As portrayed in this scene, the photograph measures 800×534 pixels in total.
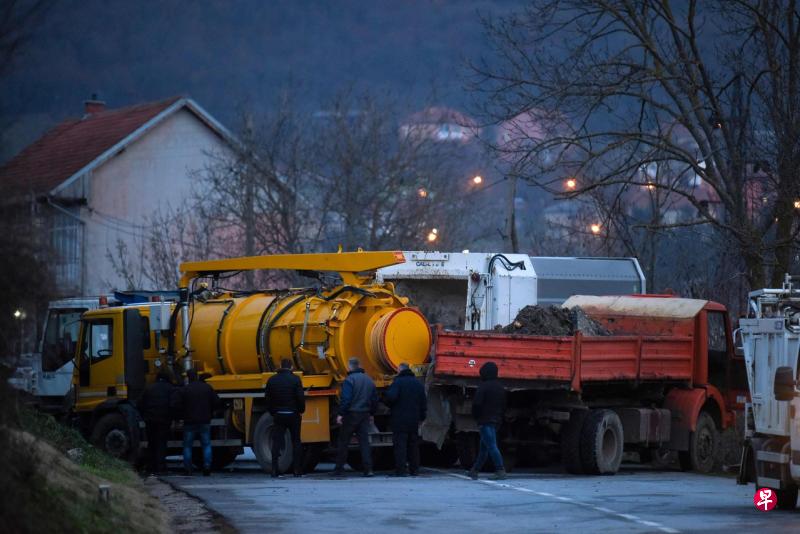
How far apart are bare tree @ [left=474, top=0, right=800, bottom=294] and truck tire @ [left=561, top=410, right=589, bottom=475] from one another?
5.48m

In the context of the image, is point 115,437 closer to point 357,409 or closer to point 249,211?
point 357,409

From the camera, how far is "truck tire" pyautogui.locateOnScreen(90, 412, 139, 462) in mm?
22252

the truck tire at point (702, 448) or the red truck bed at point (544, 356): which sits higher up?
the red truck bed at point (544, 356)

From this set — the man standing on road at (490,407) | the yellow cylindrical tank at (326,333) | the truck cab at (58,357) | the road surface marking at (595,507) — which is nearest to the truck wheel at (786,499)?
the road surface marking at (595,507)

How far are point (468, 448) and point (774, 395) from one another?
24.2 feet

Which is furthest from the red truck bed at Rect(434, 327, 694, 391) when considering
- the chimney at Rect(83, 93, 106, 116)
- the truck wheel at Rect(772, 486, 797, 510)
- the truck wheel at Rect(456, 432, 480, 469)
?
the chimney at Rect(83, 93, 106, 116)

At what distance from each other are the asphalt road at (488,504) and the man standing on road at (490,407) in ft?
1.57

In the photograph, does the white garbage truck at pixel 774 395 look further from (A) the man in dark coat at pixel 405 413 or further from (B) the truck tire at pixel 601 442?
(A) the man in dark coat at pixel 405 413

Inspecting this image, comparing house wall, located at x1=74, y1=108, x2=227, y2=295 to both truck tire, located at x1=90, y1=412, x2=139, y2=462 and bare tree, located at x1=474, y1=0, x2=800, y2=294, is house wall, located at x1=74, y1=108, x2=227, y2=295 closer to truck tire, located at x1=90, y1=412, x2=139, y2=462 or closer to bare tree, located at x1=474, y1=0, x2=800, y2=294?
bare tree, located at x1=474, y1=0, x2=800, y2=294

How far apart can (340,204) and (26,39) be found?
36268 mm

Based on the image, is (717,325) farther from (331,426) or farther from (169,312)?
(169,312)

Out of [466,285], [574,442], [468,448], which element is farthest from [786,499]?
[466,285]

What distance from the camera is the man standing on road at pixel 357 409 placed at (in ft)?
67.6

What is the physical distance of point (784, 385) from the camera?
14.1m
